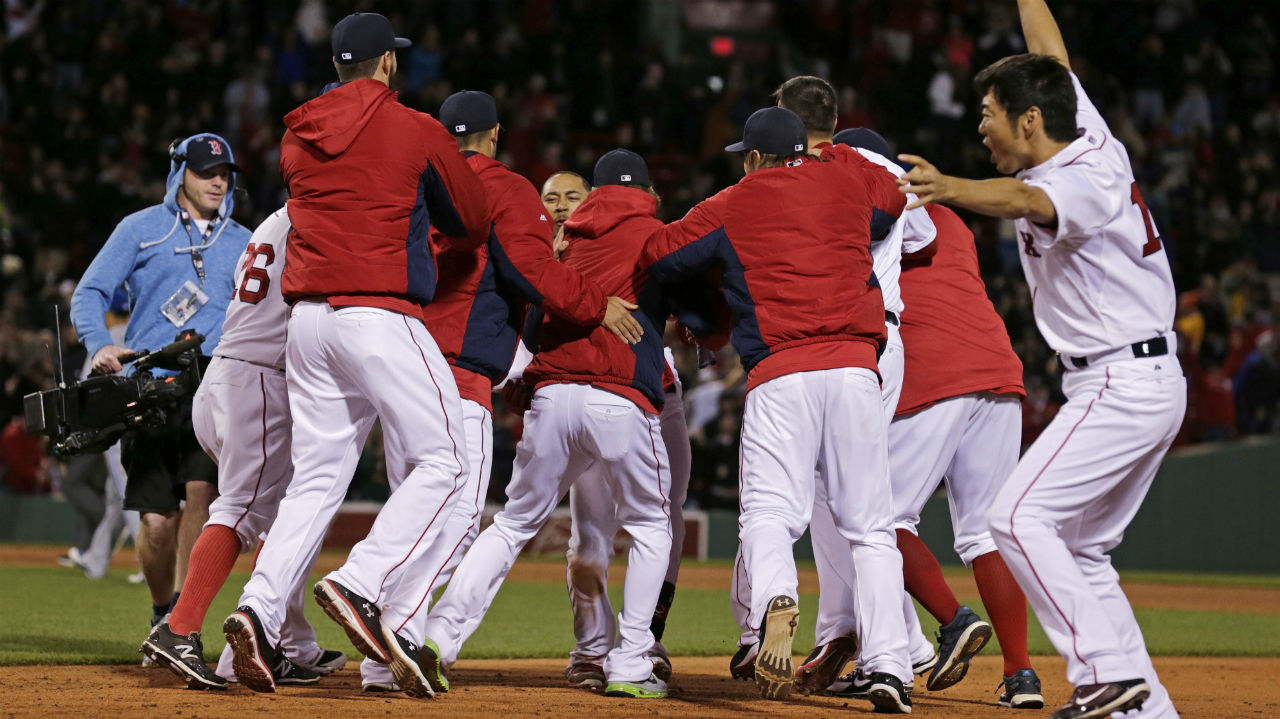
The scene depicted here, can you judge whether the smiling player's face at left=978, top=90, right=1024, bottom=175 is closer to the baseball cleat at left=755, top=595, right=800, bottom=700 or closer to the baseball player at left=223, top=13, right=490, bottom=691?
the baseball cleat at left=755, top=595, right=800, bottom=700

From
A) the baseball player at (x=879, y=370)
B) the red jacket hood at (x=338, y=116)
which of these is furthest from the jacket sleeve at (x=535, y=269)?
the baseball player at (x=879, y=370)

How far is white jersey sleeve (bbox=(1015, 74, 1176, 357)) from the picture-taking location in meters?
4.81

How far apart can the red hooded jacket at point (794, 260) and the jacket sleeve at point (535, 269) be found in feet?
1.12

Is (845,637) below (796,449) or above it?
below

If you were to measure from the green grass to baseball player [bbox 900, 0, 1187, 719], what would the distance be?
3.55m

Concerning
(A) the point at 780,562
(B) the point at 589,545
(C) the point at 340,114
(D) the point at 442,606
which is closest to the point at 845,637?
(A) the point at 780,562

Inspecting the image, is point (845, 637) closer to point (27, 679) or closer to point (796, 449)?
point (796, 449)

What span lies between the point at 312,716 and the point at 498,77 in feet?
52.7

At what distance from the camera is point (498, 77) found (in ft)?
65.8

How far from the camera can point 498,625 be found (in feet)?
31.1

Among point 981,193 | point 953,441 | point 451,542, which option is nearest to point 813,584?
point 953,441

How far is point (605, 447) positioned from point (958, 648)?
1.71 m

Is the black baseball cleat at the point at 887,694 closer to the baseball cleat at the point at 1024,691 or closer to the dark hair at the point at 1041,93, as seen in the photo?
the baseball cleat at the point at 1024,691

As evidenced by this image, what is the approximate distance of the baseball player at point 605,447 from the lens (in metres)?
6.00
